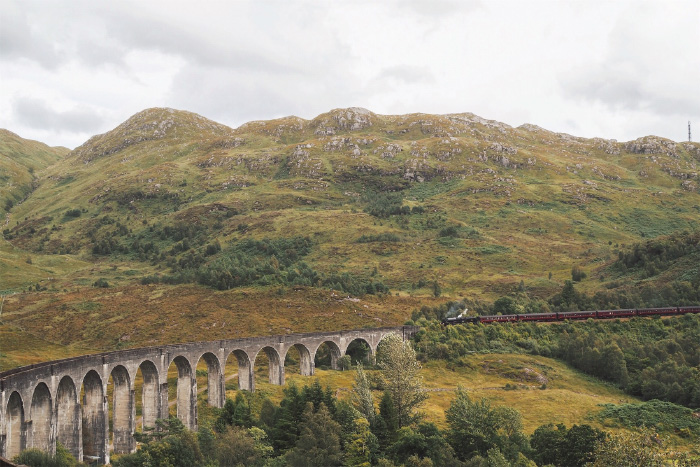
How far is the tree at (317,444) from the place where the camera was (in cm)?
4328

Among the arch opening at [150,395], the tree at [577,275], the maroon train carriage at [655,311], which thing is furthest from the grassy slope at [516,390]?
the tree at [577,275]

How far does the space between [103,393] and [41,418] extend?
22.2 feet

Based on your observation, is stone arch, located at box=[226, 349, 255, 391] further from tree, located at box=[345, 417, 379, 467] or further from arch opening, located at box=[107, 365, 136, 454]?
tree, located at box=[345, 417, 379, 467]

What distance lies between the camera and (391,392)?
2264 inches

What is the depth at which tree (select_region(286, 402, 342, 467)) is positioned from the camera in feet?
142

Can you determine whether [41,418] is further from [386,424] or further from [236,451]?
[386,424]

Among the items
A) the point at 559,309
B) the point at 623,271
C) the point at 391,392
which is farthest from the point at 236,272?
the point at 623,271

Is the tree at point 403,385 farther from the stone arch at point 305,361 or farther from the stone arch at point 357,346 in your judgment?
the stone arch at point 357,346

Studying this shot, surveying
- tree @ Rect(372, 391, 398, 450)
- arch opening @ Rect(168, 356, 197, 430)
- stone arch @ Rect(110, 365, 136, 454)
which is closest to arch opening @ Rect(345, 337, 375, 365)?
arch opening @ Rect(168, 356, 197, 430)

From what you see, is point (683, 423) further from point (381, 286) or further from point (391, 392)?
point (381, 286)

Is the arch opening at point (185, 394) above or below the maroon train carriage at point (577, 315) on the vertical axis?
below

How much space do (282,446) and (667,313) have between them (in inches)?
3040

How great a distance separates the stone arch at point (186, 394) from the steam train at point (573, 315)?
172 ft

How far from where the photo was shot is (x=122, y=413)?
179ft
